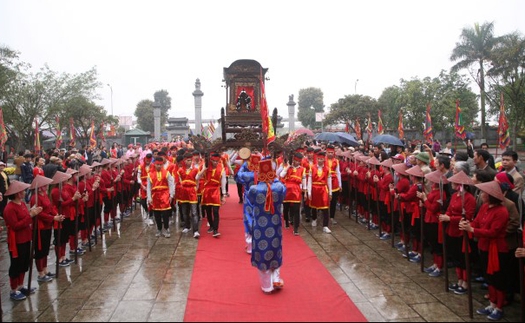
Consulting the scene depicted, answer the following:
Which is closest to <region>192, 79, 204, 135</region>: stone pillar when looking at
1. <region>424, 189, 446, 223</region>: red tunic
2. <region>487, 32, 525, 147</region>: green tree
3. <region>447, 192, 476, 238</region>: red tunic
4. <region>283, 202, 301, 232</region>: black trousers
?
<region>487, 32, 525, 147</region>: green tree

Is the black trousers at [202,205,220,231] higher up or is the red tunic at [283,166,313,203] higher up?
the red tunic at [283,166,313,203]

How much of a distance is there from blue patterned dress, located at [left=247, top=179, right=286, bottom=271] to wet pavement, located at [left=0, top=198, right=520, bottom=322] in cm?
103

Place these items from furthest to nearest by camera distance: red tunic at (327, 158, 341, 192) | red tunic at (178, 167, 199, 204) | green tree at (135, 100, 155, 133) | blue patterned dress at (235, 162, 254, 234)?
1. green tree at (135, 100, 155, 133)
2. red tunic at (327, 158, 341, 192)
3. red tunic at (178, 167, 199, 204)
4. blue patterned dress at (235, 162, 254, 234)

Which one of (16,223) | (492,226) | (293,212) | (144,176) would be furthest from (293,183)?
(16,223)

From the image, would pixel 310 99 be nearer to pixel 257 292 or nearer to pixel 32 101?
pixel 32 101

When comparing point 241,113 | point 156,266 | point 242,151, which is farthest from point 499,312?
point 241,113

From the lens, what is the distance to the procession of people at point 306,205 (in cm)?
448

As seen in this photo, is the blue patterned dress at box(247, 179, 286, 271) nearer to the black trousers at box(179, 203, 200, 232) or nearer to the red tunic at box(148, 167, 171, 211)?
the black trousers at box(179, 203, 200, 232)

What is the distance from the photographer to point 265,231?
5094 mm

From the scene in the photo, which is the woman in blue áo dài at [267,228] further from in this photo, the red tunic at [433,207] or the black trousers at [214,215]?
the black trousers at [214,215]

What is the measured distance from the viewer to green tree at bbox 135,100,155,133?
153 feet

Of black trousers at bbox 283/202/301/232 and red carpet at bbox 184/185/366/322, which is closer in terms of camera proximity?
red carpet at bbox 184/185/366/322

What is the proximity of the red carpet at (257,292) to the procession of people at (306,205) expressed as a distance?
1.09ft

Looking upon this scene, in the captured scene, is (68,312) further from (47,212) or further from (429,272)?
(429,272)
